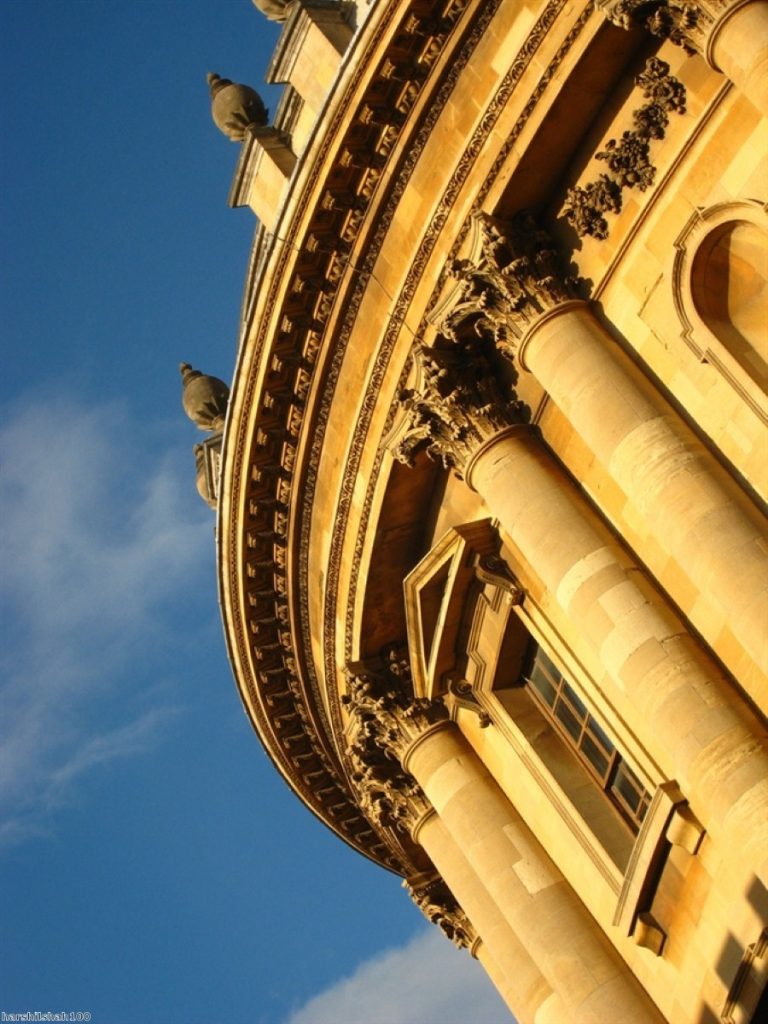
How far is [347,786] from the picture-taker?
30.1 metres

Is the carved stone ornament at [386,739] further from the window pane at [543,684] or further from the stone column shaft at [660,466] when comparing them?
the stone column shaft at [660,466]

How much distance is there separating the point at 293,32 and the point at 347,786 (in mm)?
16978

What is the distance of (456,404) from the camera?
1928 centimetres

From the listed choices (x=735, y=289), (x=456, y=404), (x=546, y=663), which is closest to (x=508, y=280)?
(x=456, y=404)

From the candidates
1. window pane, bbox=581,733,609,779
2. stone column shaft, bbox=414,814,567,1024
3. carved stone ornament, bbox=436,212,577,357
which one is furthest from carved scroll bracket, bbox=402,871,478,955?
carved stone ornament, bbox=436,212,577,357

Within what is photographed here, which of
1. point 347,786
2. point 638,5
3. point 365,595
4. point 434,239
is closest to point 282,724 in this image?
point 347,786

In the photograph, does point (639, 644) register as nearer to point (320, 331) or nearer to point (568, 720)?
point (568, 720)

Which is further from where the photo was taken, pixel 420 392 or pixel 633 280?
pixel 420 392

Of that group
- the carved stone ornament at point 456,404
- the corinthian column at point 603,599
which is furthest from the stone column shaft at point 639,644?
the carved stone ornament at point 456,404

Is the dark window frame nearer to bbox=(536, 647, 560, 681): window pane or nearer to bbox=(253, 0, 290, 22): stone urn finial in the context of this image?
bbox=(536, 647, 560, 681): window pane

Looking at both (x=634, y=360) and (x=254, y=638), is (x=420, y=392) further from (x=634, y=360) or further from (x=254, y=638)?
(x=254, y=638)

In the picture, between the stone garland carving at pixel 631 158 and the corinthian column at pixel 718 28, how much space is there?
1.90 feet

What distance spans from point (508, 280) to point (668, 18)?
3.98 metres

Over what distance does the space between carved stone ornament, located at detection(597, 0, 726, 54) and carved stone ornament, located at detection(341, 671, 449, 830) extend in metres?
11.7
